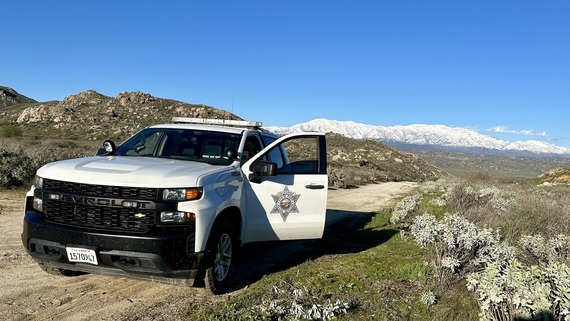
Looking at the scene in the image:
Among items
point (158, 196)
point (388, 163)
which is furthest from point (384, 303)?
point (388, 163)

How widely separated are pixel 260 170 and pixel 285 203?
67 centimetres

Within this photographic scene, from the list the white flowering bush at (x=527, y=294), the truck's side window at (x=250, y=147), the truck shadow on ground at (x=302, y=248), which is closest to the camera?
the white flowering bush at (x=527, y=294)

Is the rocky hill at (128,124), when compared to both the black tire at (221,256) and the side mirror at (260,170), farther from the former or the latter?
the black tire at (221,256)

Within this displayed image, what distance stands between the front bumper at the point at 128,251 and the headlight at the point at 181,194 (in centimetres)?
32

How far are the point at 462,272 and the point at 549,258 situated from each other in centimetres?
115

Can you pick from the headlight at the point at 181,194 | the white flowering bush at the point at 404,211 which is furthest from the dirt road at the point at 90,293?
the white flowering bush at the point at 404,211

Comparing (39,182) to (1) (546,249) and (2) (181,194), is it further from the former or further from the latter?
(1) (546,249)

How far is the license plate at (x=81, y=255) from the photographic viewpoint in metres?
4.06

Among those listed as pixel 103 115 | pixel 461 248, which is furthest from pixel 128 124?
pixel 461 248

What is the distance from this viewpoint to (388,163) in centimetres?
4894

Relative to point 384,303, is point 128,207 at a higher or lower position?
higher

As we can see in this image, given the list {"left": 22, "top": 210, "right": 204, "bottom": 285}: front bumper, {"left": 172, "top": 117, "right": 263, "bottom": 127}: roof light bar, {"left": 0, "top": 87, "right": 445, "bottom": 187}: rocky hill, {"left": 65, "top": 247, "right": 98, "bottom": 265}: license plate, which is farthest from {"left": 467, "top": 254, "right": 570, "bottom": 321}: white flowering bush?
{"left": 0, "top": 87, "right": 445, "bottom": 187}: rocky hill

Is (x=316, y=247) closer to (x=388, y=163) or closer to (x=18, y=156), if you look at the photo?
(x=18, y=156)

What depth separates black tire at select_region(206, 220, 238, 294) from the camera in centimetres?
456
